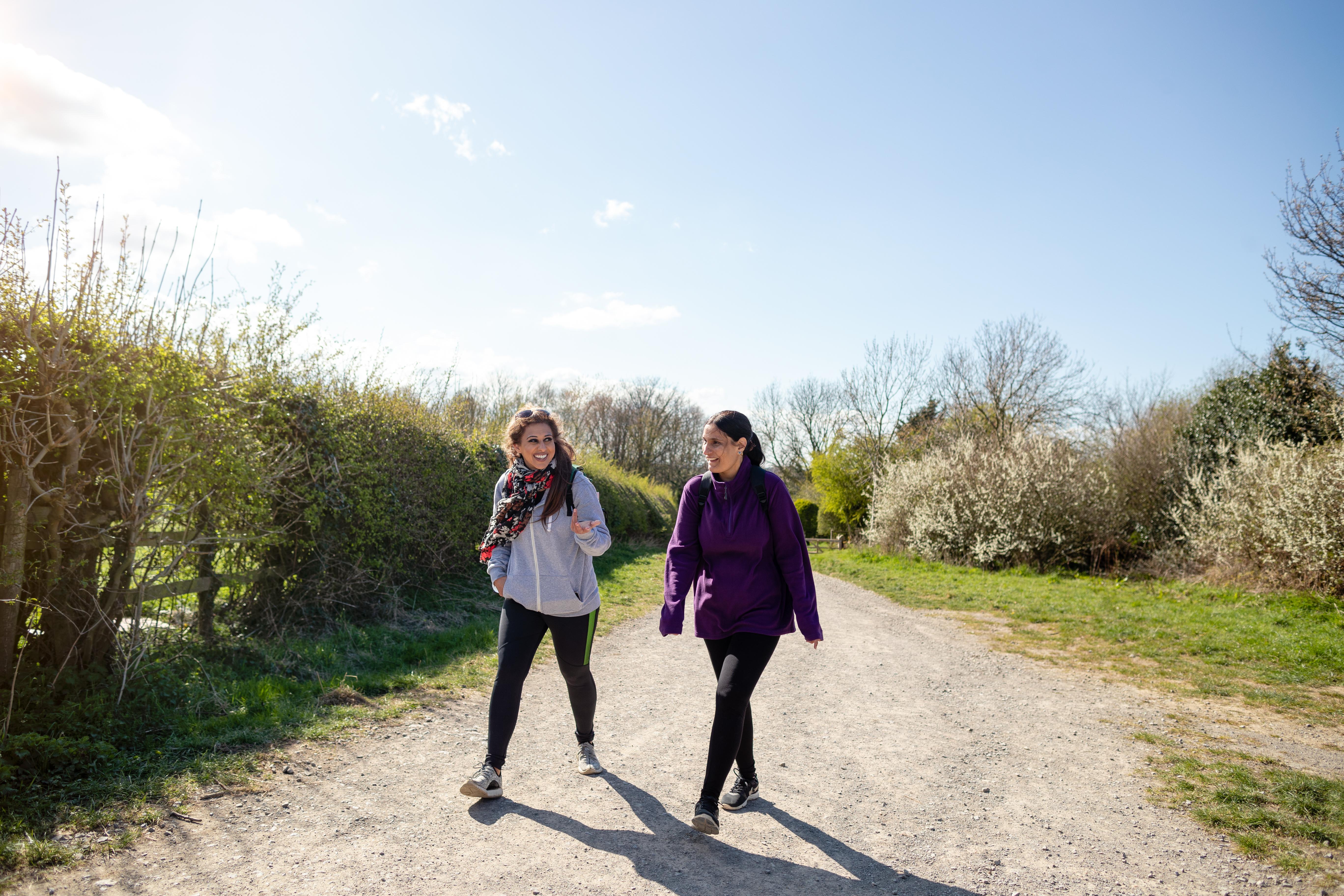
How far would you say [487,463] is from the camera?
11.8 m

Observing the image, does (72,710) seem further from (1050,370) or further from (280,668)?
(1050,370)

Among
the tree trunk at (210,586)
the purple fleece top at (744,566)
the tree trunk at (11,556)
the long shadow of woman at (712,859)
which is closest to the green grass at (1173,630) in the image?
the long shadow of woman at (712,859)

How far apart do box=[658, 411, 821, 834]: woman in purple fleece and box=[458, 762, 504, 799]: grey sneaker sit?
3.33 ft

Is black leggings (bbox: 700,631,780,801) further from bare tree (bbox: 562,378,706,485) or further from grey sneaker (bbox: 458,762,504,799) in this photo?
bare tree (bbox: 562,378,706,485)

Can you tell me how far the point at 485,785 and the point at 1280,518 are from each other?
537 inches

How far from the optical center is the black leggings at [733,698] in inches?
136

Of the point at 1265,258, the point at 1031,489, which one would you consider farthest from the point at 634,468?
the point at 1265,258

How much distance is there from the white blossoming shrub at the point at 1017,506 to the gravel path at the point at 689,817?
12385 mm

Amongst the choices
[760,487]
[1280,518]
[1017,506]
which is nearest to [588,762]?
[760,487]

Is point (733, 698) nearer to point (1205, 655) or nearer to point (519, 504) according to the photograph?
point (519, 504)

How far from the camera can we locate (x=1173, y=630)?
9.21 m

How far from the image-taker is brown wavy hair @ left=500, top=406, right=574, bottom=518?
392 centimetres

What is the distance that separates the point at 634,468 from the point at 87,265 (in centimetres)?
4193

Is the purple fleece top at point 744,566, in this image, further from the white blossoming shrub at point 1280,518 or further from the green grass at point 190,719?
the white blossoming shrub at point 1280,518
